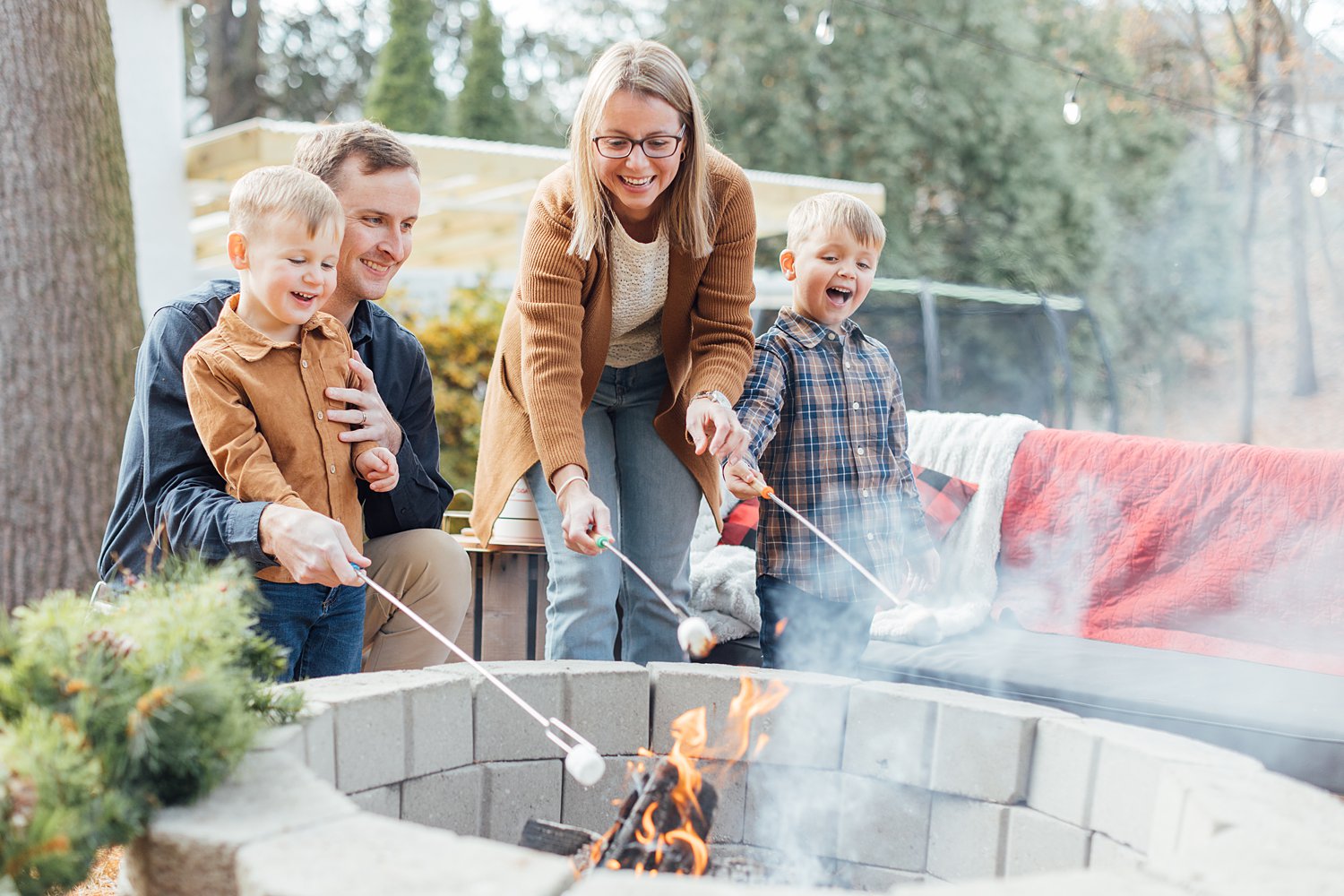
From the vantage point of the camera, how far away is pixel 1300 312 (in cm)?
1252

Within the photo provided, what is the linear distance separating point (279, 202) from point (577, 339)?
59 centimetres

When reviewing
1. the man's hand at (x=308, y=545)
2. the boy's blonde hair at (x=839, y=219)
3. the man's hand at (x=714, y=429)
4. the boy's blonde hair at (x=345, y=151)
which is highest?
the boy's blonde hair at (x=345, y=151)

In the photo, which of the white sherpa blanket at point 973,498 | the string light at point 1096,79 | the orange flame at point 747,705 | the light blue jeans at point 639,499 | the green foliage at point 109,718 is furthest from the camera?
the string light at point 1096,79

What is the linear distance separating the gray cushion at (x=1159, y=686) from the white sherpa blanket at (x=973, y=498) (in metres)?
0.24

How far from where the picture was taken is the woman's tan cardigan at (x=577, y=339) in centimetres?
218

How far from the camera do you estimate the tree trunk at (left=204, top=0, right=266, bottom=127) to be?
549 inches

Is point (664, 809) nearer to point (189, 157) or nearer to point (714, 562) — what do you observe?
point (714, 562)

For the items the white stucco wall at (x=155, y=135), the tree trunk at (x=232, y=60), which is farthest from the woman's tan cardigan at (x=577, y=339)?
the tree trunk at (x=232, y=60)

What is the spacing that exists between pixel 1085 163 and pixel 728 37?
4264mm

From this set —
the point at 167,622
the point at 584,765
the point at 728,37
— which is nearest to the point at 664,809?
the point at 584,765

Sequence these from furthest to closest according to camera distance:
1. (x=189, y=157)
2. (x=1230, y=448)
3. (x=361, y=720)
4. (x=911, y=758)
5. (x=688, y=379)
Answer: (x=189, y=157) < (x=1230, y=448) < (x=688, y=379) < (x=911, y=758) < (x=361, y=720)

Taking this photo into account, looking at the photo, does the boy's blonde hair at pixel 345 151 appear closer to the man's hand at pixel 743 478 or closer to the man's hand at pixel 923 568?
the man's hand at pixel 743 478

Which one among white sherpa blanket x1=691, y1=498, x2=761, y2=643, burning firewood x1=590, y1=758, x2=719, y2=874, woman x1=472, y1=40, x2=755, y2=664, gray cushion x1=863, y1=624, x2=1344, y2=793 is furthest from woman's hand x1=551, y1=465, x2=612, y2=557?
gray cushion x1=863, y1=624, x2=1344, y2=793

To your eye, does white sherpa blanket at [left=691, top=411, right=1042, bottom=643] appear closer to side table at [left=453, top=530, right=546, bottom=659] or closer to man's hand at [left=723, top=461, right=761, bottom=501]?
side table at [left=453, top=530, right=546, bottom=659]
